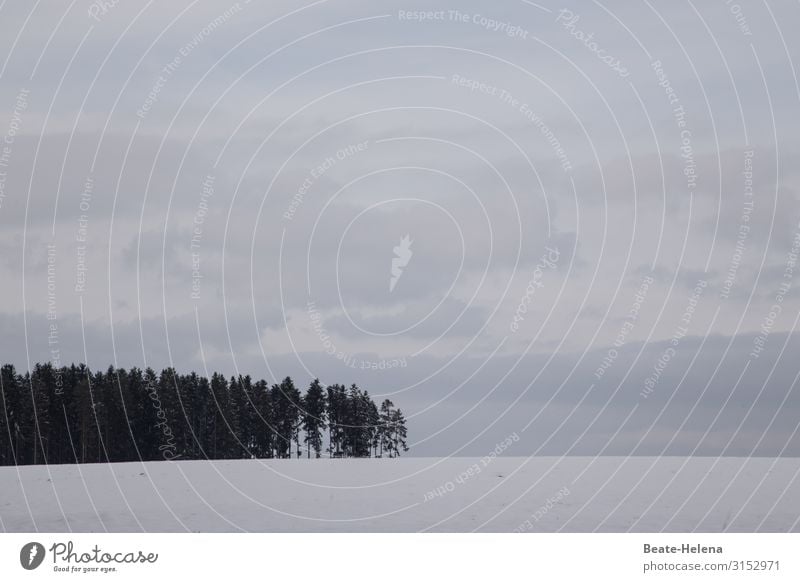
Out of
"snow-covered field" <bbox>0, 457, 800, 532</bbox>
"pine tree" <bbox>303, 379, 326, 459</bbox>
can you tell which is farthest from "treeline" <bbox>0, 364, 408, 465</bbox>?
"snow-covered field" <bbox>0, 457, 800, 532</bbox>

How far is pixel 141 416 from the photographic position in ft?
228

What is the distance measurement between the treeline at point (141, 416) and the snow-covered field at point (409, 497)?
65.4 feet

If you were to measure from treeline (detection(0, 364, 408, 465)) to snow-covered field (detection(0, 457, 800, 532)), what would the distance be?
65.4ft

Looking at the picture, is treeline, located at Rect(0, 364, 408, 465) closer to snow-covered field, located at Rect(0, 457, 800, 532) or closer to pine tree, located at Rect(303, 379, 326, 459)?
pine tree, located at Rect(303, 379, 326, 459)

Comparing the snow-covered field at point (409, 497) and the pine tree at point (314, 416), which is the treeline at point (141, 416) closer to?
the pine tree at point (314, 416)

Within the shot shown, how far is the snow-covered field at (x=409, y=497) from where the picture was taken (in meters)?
27.3

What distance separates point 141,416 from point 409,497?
137 feet

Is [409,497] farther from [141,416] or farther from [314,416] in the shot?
[141,416]

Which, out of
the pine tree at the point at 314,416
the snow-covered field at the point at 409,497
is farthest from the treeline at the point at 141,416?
the snow-covered field at the point at 409,497

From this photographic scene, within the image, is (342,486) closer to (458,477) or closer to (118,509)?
(458,477)

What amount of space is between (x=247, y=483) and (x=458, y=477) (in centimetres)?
743

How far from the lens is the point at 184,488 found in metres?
33.6
